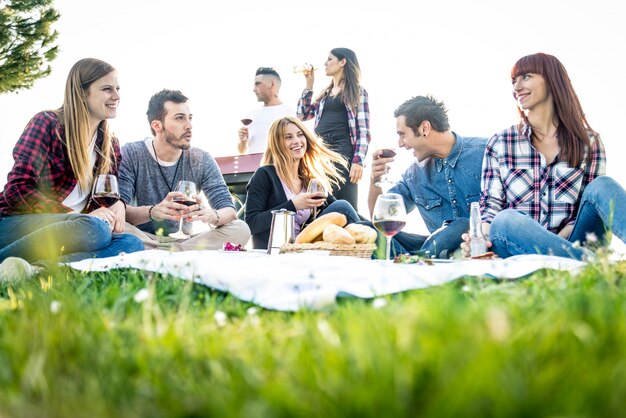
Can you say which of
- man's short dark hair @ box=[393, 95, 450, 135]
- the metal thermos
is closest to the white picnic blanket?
the metal thermos

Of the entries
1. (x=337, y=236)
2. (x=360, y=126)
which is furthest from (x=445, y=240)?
(x=360, y=126)

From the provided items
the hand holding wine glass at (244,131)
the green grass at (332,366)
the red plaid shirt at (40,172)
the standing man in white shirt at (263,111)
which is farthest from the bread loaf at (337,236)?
the hand holding wine glass at (244,131)

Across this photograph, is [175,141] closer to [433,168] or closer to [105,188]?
[105,188]

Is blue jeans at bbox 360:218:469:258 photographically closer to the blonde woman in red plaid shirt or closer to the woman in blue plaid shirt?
the woman in blue plaid shirt

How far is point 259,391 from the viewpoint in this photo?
783mm

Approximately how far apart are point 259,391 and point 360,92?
5.21 metres

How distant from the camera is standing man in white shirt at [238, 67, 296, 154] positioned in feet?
20.6

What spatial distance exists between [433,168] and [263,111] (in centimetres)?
208

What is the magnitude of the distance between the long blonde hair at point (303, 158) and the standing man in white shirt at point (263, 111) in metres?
0.89

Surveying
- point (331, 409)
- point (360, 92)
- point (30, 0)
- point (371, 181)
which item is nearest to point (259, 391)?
point (331, 409)

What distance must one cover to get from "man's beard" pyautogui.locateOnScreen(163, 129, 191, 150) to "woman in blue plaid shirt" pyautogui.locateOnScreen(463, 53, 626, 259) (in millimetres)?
2349

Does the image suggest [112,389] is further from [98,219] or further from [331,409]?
[98,219]

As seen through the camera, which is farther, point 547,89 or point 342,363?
Result: point 547,89

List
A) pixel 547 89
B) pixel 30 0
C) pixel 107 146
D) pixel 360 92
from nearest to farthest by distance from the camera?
1. pixel 547 89
2. pixel 107 146
3. pixel 360 92
4. pixel 30 0
